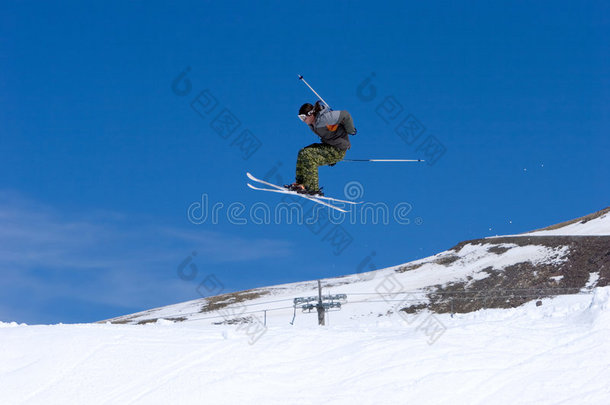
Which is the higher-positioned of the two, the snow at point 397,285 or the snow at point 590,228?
the snow at point 397,285

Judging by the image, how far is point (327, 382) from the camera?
42.1 feet

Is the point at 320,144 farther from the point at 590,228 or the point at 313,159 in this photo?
the point at 590,228

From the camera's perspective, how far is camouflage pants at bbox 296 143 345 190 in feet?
54.3

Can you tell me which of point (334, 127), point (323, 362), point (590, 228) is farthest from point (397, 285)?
point (323, 362)

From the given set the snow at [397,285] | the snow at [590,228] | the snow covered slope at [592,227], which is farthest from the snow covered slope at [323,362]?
the snow covered slope at [592,227]

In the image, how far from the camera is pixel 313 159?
54.4 ft

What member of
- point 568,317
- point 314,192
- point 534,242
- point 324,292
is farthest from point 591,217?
point 314,192

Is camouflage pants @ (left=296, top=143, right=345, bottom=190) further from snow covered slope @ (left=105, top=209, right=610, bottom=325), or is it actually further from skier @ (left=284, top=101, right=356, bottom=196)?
snow covered slope @ (left=105, top=209, right=610, bottom=325)

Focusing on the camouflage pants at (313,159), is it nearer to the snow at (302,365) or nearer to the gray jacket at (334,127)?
the gray jacket at (334,127)

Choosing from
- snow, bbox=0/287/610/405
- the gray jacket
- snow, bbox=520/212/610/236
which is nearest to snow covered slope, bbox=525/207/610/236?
snow, bbox=520/212/610/236

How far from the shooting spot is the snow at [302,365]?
12.3 metres

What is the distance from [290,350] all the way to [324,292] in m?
36.6

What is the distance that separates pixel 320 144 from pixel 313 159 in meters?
0.43

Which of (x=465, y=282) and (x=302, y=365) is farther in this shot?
(x=465, y=282)
